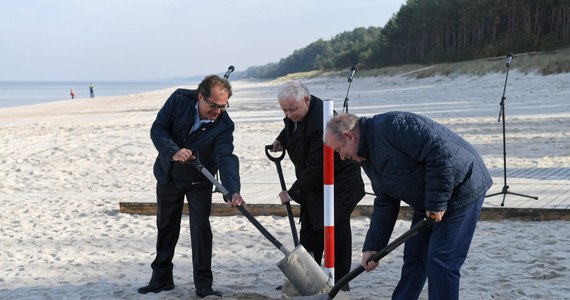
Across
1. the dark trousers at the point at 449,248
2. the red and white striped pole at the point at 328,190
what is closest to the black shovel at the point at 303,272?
the red and white striped pole at the point at 328,190

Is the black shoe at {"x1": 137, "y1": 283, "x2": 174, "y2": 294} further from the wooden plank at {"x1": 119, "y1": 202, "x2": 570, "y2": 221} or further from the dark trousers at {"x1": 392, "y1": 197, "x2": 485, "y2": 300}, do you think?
the wooden plank at {"x1": 119, "y1": 202, "x2": 570, "y2": 221}

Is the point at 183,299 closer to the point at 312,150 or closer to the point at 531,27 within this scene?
the point at 312,150

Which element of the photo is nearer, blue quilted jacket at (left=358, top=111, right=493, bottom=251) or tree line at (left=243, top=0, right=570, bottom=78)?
blue quilted jacket at (left=358, top=111, right=493, bottom=251)

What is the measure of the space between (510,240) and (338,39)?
18212 cm

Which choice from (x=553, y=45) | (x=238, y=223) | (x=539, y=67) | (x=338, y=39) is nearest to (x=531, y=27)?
(x=553, y=45)

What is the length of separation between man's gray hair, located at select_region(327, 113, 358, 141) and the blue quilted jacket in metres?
0.06

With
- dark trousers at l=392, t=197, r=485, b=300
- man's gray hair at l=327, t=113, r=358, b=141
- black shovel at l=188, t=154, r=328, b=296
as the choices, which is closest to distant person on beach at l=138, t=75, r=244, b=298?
black shovel at l=188, t=154, r=328, b=296

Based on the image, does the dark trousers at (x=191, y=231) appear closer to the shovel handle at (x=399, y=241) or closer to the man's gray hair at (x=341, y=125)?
the shovel handle at (x=399, y=241)

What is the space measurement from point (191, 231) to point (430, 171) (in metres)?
2.31

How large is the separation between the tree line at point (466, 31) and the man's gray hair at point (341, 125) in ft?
117

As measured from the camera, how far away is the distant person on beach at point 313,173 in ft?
15.1

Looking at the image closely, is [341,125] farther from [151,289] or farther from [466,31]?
[466,31]

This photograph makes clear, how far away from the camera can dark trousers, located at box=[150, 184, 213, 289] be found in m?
5.08

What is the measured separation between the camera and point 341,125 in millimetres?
3602
